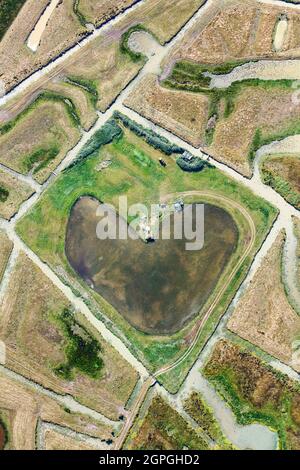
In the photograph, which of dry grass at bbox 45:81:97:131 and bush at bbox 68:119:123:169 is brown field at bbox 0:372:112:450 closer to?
bush at bbox 68:119:123:169

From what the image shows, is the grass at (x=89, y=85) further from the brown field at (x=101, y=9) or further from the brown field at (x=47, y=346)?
the brown field at (x=47, y=346)

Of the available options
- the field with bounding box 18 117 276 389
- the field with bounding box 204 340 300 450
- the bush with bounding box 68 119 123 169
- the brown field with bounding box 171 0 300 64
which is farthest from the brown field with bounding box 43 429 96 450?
the brown field with bounding box 171 0 300 64

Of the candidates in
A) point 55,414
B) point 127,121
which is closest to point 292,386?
point 55,414

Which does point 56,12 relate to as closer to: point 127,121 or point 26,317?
point 127,121

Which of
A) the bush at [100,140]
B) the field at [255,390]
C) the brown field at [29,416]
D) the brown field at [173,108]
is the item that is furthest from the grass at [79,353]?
the brown field at [173,108]

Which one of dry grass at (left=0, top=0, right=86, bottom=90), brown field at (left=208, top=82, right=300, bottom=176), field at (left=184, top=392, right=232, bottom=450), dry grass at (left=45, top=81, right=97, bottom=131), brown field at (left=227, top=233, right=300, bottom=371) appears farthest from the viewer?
dry grass at (left=0, top=0, right=86, bottom=90)

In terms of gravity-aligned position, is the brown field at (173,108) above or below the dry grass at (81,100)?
above
